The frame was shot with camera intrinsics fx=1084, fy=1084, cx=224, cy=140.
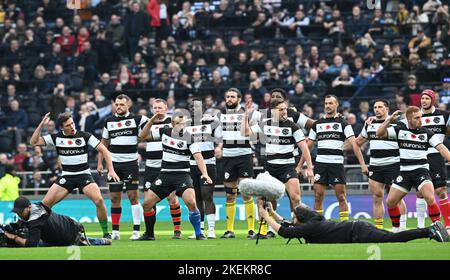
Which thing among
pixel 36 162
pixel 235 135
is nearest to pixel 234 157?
pixel 235 135

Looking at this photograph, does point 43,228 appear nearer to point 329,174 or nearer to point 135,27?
point 329,174

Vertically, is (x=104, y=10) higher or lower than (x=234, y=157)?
higher

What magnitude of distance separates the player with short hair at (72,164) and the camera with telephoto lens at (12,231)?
2396 millimetres

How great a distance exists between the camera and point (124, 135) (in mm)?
21516

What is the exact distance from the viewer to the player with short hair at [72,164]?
2014 cm

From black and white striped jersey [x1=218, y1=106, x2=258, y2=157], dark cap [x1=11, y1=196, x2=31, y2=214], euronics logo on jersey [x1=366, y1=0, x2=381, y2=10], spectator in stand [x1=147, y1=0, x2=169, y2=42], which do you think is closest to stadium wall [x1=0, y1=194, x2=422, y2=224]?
black and white striped jersey [x1=218, y1=106, x2=258, y2=157]

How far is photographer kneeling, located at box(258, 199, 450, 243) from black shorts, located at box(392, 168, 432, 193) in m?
2.09

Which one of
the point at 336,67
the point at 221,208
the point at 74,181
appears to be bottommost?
the point at 221,208

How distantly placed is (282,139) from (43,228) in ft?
17.8

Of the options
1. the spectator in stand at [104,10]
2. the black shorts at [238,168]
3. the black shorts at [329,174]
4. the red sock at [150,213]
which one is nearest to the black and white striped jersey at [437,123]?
the black shorts at [329,174]

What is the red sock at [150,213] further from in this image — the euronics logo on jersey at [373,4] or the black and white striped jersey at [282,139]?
the euronics logo on jersey at [373,4]

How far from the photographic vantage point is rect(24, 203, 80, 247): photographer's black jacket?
56.6 feet

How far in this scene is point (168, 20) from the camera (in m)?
36.5
